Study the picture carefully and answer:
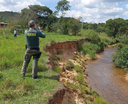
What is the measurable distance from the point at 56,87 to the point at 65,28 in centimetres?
2201

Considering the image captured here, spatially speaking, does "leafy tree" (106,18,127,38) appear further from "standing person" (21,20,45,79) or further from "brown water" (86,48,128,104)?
"standing person" (21,20,45,79)

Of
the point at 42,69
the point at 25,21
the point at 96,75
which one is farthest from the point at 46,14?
the point at 42,69

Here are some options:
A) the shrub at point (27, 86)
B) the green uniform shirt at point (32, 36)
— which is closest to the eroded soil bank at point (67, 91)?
the shrub at point (27, 86)

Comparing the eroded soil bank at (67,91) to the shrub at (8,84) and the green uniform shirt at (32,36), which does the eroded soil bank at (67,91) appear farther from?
the green uniform shirt at (32,36)

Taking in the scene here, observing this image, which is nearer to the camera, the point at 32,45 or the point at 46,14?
the point at 32,45

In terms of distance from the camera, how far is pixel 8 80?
3949 millimetres

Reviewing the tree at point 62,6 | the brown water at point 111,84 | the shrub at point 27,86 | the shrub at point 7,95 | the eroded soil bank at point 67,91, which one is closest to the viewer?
the shrub at point 7,95

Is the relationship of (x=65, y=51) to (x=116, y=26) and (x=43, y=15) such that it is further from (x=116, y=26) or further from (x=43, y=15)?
(x=43, y=15)

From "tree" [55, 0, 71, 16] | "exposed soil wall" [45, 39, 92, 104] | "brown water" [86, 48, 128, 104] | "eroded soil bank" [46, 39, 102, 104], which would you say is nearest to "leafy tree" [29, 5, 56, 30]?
"tree" [55, 0, 71, 16]

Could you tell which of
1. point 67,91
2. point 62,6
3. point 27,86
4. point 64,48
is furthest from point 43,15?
point 27,86

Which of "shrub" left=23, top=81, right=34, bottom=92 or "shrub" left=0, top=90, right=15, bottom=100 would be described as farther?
"shrub" left=23, top=81, right=34, bottom=92

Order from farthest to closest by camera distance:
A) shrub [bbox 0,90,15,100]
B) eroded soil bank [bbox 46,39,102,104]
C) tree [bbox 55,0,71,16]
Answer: tree [bbox 55,0,71,16], eroded soil bank [bbox 46,39,102,104], shrub [bbox 0,90,15,100]

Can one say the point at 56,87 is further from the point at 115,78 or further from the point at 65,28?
the point at 65,28

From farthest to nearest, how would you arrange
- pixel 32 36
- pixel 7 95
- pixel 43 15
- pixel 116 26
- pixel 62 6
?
pixel 43 15 → pixel 116 26 → pixel 62 6 → pixel 32 36 → pixel 7 95
